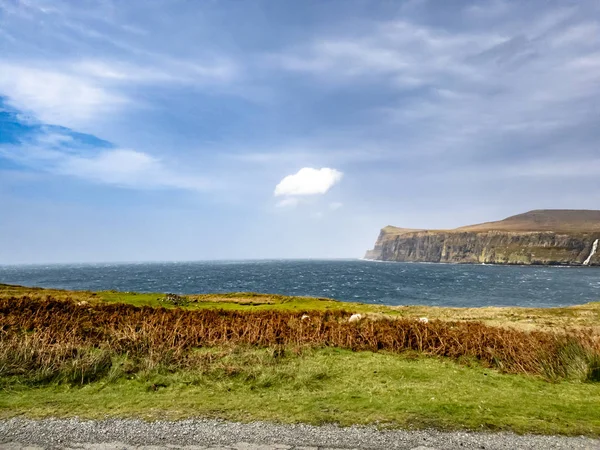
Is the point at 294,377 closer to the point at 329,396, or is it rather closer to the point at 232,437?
the point at 329,396

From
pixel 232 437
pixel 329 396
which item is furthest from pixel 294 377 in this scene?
pixel 232 437

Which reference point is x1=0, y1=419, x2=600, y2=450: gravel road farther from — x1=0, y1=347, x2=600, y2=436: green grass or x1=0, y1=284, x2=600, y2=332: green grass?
x1=0, y1=284, x2=600, y2=332: green grass

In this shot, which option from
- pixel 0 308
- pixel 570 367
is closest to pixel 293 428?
pixel 570 367

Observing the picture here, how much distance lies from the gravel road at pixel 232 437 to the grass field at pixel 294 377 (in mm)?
491

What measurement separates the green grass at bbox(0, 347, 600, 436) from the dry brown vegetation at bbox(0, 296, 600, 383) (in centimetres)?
73

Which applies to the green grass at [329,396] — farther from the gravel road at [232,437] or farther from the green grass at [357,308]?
the green grass at [357,308]

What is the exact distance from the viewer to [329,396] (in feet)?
36.0

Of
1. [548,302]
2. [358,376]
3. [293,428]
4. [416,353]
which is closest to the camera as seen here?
[293,428]

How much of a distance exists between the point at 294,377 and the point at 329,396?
75.7 inches

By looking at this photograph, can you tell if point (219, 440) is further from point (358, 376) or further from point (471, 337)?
point (471, 337)

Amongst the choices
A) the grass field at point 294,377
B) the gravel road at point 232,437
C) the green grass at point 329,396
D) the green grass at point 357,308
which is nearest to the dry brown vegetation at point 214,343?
the grass field at point 294,377

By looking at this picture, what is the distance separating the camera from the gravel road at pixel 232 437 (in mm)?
7824

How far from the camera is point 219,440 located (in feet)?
26.3

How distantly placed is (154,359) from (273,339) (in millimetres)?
5219
